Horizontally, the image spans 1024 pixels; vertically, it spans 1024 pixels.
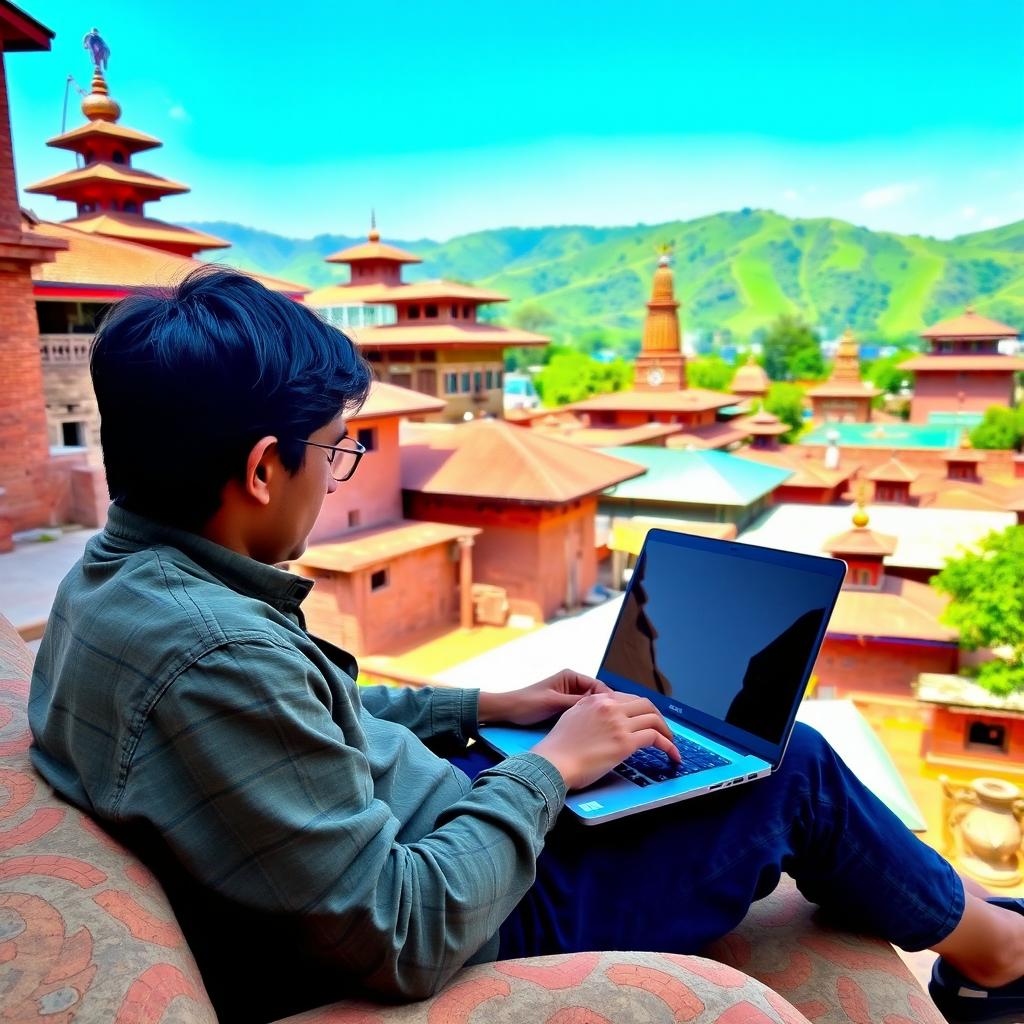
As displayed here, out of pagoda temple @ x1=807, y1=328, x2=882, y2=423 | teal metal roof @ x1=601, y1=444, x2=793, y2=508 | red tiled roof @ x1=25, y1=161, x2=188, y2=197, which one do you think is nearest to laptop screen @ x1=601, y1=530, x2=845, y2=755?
teal metal roof @ x1=601, y1=444, x2=793, y2=508

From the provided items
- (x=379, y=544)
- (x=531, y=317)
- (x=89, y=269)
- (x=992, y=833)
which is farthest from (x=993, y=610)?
(x=531, y=317)

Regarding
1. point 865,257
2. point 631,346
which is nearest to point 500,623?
point 631,346

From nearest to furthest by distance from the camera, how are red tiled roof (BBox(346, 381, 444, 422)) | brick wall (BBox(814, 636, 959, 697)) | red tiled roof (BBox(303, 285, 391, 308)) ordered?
brick wall (BBox(814, 636, 959, 697)), red tiled roof (BBox(346, 381, 444, 422)), red tiled roof (BBox(303, 285, 391, 308))

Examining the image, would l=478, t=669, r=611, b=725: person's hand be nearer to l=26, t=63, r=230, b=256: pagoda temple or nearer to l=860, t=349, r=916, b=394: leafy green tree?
l=26, t=63, r=230, b=256: pagoda temple

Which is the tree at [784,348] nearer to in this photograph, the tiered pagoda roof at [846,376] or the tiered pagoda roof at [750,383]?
the tiered pagoda roof at [750,383]

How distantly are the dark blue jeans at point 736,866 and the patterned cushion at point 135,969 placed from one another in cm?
23

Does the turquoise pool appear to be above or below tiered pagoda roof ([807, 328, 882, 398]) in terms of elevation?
below

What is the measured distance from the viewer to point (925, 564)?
1127 cm

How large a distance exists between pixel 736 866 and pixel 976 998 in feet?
1.57

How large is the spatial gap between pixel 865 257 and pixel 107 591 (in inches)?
5440

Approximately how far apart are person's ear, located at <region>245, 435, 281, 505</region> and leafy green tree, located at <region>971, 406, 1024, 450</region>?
22783 mm

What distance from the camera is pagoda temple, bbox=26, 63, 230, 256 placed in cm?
1223

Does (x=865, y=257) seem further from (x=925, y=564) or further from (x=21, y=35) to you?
(x=21, y=35)

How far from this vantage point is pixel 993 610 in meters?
8.29
